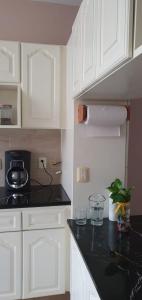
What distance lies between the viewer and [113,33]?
94cm

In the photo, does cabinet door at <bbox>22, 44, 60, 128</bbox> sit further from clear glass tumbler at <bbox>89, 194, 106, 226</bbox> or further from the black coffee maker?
clear glass tumbler at <bbox>89, 194, 106, 226</bbox>

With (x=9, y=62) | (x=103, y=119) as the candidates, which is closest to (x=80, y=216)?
(x=103, y=119)

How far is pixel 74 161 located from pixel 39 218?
1.71 feet

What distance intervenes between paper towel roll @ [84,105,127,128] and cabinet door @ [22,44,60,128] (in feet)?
1.73

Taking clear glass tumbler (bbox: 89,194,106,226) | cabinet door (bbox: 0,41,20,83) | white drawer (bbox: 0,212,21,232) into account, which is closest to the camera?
clear glass tumbler (bbox: 89,194,106,226)

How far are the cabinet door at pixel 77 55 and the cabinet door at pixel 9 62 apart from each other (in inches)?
19.6

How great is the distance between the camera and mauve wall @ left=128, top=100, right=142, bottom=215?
2146 mm

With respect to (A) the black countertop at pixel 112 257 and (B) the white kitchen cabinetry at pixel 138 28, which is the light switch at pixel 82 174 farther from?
(B) the white kitchen cabinetry at pixel 138 28

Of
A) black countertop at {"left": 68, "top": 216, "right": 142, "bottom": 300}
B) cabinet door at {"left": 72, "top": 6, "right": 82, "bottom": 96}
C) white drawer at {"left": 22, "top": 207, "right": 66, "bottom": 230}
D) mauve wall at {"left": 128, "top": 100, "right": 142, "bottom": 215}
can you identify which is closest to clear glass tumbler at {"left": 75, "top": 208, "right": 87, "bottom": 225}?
black countertop at {"left": 68, "top": 216, "right": 142, "bottom": 300}

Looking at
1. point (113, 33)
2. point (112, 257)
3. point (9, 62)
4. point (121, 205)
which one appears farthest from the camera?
point (9, 62)

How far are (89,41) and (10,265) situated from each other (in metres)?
1.65

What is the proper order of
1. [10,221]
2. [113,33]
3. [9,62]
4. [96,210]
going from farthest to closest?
[9,62] < [10,221] < [96,210] < [113,33]

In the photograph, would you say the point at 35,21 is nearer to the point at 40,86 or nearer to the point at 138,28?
the point at 40,86

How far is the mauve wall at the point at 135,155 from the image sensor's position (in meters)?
2.15
